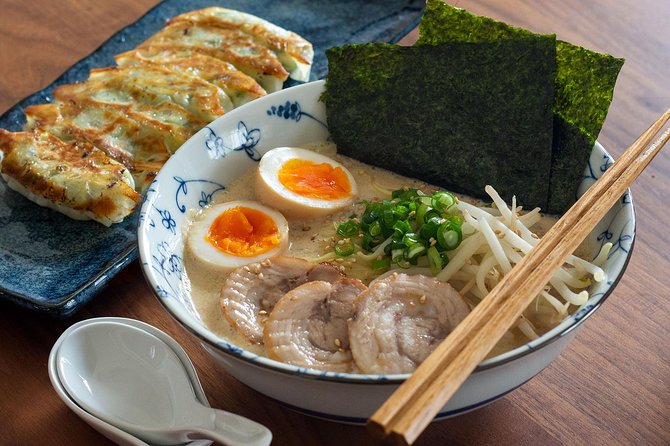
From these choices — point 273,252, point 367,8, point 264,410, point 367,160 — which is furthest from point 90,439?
point 367,8

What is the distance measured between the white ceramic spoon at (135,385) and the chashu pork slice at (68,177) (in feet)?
1.71

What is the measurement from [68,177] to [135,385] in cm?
80

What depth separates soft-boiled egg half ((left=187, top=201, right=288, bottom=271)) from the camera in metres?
1.88

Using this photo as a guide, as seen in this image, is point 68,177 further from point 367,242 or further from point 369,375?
point 369,375

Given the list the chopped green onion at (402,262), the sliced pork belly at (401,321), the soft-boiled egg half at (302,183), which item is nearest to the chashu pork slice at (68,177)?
the soft-boiled egg half at (302,183)

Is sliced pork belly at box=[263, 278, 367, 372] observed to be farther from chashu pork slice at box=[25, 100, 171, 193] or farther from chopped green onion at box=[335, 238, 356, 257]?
chashu pork slice at box=[25, 100, 171, 193]

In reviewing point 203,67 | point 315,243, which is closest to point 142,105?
point 203,67

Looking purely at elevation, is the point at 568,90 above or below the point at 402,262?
above

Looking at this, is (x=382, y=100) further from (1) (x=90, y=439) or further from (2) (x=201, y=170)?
(1) (x=90, y=439)

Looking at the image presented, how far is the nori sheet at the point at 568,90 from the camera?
1.83 metres

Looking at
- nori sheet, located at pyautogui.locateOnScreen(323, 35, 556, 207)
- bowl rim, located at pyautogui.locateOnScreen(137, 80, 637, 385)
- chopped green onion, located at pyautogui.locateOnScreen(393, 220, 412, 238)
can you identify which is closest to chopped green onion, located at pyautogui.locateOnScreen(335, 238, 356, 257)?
chopped green onion, located at pyautogui.locateOnScreen(393, 220, 412, 238)

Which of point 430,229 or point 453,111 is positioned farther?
point 453,111

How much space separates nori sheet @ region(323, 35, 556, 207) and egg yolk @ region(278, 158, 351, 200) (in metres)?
0.14

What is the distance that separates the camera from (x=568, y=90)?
1898 mm
